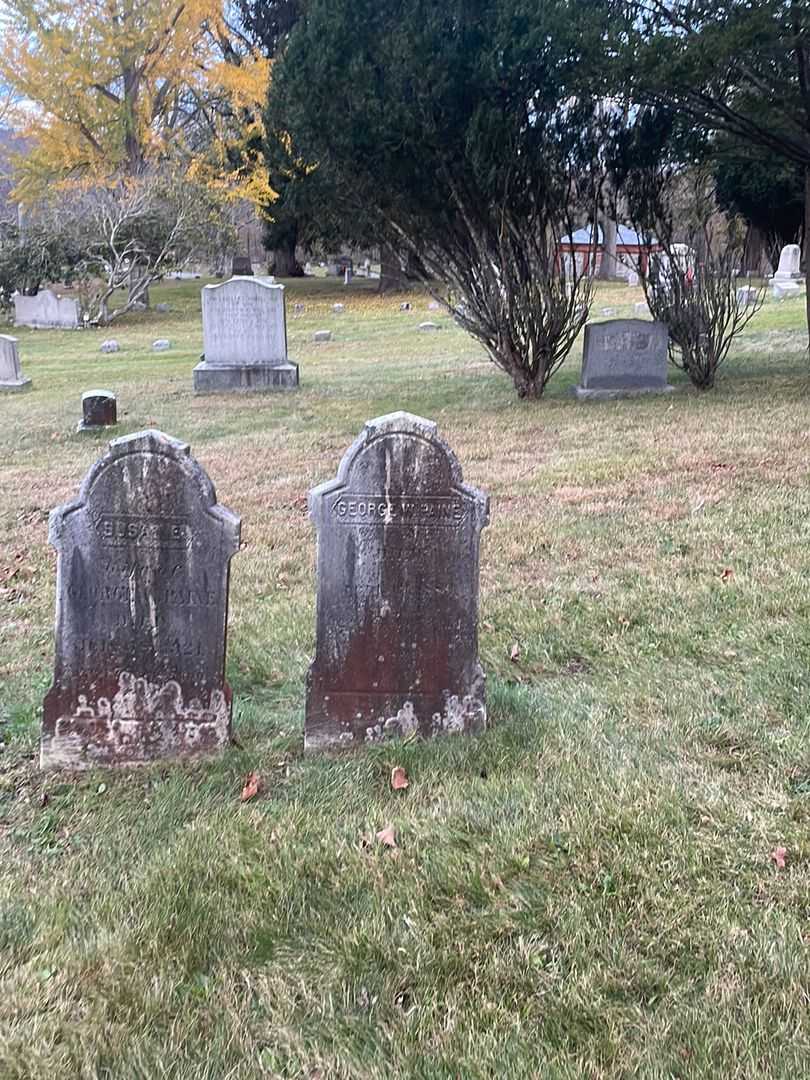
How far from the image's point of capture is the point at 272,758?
355 cm

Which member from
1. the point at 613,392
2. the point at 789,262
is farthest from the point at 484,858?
the point at 789,262

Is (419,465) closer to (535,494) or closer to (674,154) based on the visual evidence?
(535,494)

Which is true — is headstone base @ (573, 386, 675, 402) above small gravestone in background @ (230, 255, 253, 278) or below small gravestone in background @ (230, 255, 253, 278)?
below

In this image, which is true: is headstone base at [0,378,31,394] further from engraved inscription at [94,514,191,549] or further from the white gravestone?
the white gravestone

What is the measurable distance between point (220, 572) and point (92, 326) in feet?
89.2

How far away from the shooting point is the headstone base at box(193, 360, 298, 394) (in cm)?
1493

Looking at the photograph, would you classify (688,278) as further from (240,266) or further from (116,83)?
(240,266)

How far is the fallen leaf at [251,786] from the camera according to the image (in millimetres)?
3285

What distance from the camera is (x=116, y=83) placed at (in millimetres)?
31766

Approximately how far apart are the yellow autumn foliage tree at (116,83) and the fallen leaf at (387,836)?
3067 cm

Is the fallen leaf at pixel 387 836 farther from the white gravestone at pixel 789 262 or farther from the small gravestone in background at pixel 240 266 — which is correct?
the small gravestone in background at pixel 240 266

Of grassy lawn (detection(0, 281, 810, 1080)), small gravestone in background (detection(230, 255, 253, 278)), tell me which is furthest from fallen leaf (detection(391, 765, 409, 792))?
small gravestone in background (detection(230, 255, 253, 278))

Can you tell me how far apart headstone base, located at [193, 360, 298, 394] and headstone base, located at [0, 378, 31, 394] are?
3.74m

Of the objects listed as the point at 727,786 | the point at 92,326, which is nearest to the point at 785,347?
the point at 727,786
